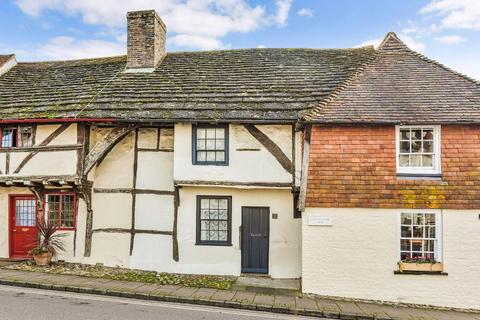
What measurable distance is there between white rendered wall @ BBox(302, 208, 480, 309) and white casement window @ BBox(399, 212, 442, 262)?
22cm

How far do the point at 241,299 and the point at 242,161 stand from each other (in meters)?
4.14

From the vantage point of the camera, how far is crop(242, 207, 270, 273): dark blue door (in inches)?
467

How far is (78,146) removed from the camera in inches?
467

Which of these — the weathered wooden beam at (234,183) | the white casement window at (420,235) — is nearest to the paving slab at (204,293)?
the weathered wooden beam at (234,183)

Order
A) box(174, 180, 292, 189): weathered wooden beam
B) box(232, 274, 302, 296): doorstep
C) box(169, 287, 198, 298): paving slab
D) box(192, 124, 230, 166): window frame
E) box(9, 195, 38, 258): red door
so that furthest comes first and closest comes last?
1. box(9, 195, 38, 258): red door
2. box(192, 124, 230, 166): window frame
3. box(174, 180, 292, 189): weathered wooden beam
4. box(232, 274, 302, 296): doorstep
5. box(169, 287, 198, 298): paving slab

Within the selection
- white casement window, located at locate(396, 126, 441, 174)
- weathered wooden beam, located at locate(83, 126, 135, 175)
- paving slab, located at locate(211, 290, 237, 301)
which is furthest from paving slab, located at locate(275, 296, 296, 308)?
weathered wooden beam, located at locate(83, 126, 135, 175)

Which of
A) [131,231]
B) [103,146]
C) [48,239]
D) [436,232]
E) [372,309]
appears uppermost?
[103,146]

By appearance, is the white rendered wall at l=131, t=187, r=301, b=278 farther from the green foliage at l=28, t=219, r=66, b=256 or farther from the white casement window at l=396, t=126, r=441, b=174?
the white casement window at l=396, t=126, r=441, b=174

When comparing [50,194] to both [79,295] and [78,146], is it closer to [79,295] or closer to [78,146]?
[78,146]

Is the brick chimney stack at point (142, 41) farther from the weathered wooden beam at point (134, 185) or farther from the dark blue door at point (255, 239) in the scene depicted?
the dark blue door at point (255, 239)

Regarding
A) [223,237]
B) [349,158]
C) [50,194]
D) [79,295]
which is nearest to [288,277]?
[223,237]

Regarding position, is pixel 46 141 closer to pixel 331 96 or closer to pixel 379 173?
pixel 331 96

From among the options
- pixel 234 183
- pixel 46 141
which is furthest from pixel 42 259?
pixel 234 183

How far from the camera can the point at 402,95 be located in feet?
36.5
